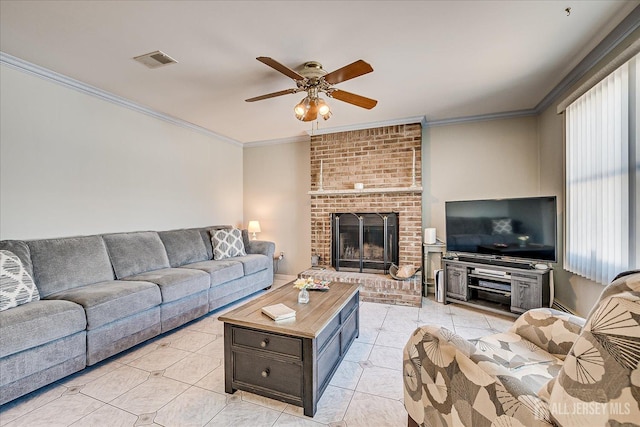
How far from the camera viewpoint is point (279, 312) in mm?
1883

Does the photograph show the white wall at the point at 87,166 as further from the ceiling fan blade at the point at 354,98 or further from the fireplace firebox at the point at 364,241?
the ceiling fan blade at the point at 354,98

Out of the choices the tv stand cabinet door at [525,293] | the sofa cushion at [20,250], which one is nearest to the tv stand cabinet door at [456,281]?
the tv stand cabinet door at [525,293]

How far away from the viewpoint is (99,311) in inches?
85.6

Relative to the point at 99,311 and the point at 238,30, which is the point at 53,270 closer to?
the point at 99,311

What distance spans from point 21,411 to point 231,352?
127cm

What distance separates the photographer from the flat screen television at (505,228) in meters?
2.99

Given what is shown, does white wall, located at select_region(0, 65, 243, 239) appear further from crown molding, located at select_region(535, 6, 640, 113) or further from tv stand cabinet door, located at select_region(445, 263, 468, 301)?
crown molding, located at select_region(535, 6, 640, 113)

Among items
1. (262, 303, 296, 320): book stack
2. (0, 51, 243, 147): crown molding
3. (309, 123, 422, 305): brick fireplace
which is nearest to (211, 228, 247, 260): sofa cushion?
(309, 123, 422, 305): brick fireplace

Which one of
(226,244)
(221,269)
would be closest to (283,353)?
(221,269)

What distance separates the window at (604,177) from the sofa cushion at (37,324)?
4025 millimetres

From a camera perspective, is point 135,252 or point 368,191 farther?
point 368,191

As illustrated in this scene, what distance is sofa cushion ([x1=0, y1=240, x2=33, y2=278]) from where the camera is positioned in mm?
2291

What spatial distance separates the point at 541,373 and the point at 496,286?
218cm

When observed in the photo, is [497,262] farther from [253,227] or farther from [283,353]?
[253,227]
